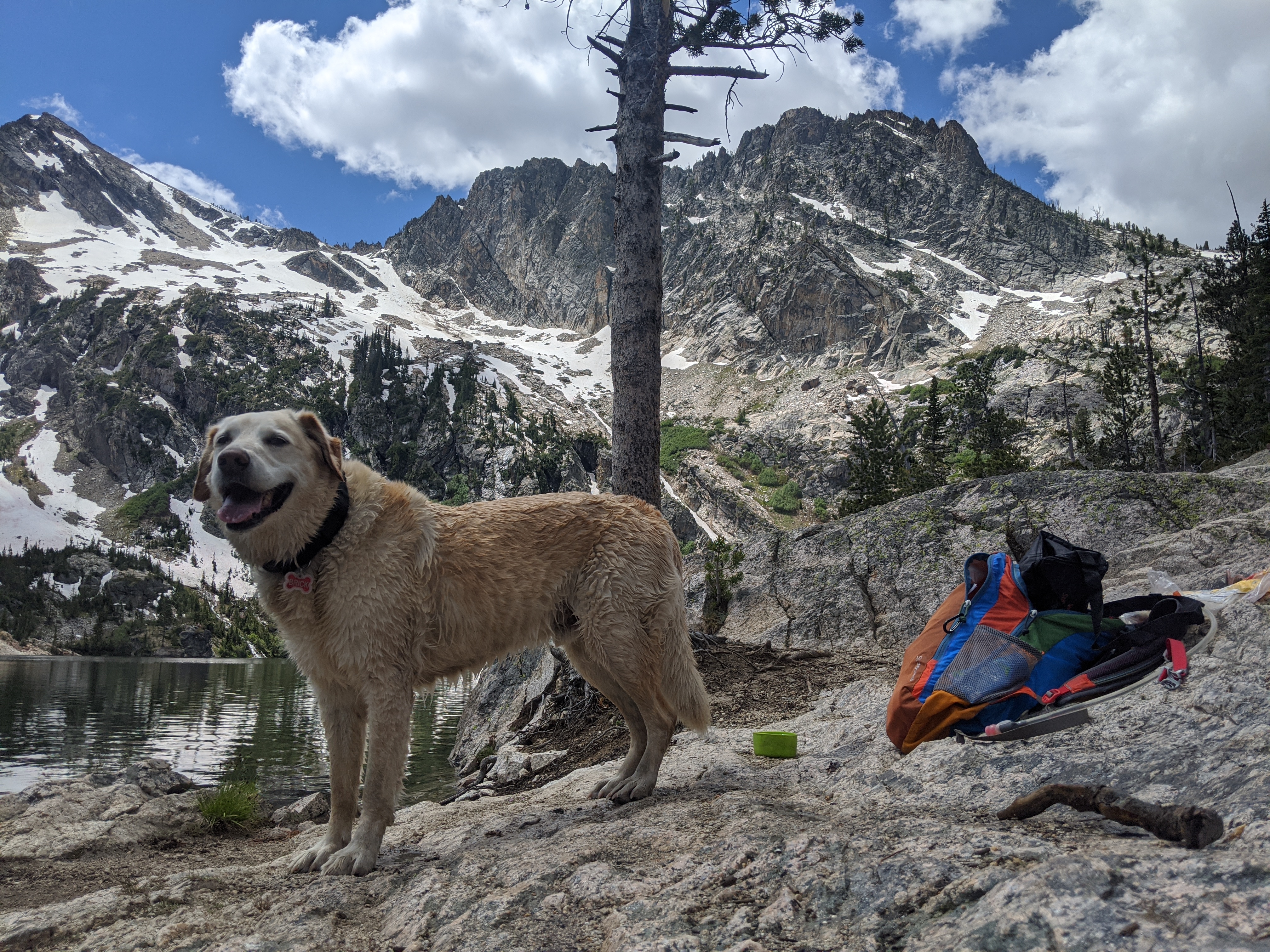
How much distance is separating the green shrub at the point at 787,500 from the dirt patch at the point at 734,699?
10298 centimetres

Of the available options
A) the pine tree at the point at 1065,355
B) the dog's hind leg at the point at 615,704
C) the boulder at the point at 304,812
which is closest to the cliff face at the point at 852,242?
the pine tree at the point at 1065,355

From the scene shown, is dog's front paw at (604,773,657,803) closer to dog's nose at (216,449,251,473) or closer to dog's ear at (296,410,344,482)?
dog's ear at (296,410,344,482)

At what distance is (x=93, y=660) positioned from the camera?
105 meters

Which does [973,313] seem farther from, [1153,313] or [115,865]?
[115,865]

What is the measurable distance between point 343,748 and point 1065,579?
4.32 meters

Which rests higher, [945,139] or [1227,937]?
[945,139]

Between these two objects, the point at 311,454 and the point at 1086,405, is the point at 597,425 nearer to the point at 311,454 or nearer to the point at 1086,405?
the point at 1086,405

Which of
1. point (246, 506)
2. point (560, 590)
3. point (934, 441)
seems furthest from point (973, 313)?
point (246, 506)

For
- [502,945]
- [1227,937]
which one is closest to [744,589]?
[502,945]

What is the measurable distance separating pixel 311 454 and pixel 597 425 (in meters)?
153

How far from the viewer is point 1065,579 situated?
3857 mm

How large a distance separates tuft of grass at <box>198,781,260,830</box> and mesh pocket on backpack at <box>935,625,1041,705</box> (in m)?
6.10

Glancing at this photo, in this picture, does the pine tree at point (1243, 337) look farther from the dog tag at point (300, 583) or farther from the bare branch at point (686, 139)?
the dog tag at point (300, 583)

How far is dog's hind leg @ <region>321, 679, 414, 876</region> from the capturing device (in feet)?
11.7
